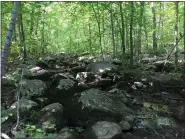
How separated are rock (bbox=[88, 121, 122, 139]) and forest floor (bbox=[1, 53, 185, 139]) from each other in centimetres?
12

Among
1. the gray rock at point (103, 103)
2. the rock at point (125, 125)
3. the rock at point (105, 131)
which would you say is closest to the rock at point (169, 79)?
the gray rock at point (103, 103)

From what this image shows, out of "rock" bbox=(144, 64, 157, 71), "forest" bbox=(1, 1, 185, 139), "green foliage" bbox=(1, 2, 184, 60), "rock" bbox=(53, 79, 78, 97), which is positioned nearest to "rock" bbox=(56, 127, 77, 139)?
"forest" bbox=(1, 1, 185, 139)

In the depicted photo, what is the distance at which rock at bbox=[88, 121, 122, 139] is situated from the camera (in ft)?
18.5

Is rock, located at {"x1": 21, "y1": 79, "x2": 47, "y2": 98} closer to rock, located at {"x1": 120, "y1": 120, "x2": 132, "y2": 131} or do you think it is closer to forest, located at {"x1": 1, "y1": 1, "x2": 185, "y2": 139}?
forest, located at {"x1": 1, "y1": 1, "x2": 185, "y2": 139}

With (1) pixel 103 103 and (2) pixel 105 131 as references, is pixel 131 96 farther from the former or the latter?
(2) pixel 105 131

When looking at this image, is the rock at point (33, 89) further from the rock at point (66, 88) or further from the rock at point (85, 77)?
the rock at point (85, 77)

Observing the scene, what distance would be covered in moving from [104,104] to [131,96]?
6.17 ft

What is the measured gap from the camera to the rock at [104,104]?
712 cm

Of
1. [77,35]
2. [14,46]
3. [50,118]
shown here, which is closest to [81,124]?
[50,118]

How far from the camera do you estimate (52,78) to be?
10.4m

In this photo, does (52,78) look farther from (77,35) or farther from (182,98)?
(77,35)

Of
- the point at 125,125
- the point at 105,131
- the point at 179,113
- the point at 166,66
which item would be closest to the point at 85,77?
the point at 179,113

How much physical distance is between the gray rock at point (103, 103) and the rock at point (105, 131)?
116cm

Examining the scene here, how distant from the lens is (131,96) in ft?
29.6
